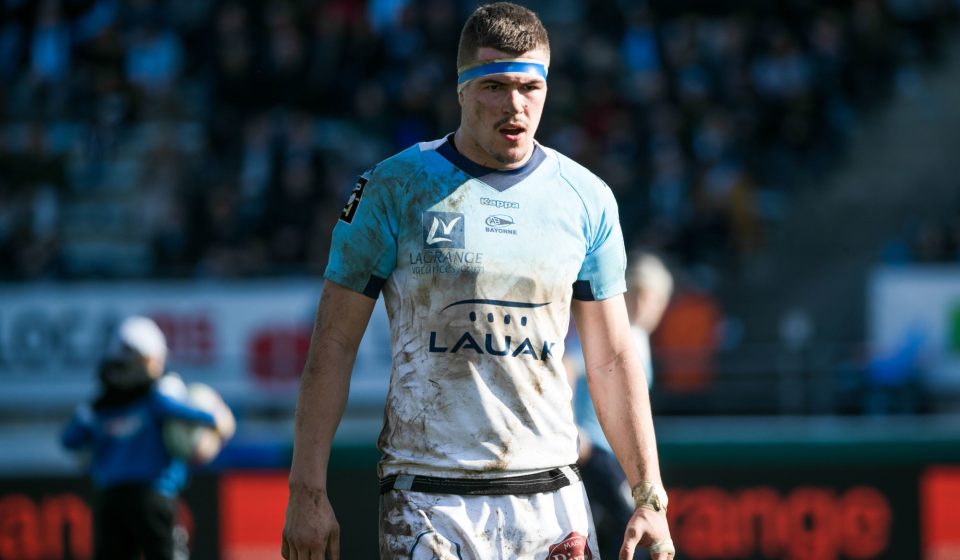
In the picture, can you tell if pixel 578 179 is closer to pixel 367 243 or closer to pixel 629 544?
pixel 367 243

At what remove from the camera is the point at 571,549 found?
406cm

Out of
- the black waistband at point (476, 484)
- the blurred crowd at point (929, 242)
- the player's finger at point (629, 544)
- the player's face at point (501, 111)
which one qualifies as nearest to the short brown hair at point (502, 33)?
the player's face at point (501, 111)

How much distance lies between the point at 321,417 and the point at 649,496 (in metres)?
0.97

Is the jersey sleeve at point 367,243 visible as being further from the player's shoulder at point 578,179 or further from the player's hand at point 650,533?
the player's hand at point 650,533

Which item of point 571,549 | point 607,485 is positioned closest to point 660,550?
point 571,549

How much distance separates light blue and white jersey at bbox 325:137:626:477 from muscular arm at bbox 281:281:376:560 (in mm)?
83

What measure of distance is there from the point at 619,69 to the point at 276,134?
4391 millimetres

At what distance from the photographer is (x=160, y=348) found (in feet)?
29.8

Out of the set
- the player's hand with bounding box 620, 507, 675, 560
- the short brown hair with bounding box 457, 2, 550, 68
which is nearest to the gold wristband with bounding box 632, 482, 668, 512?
the player's hand with bounding box 620, 507, 675, 560

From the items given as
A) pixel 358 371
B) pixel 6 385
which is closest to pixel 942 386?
pixel 358 371

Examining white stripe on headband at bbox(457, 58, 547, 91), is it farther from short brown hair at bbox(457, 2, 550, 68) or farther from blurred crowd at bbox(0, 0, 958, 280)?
blurred crowd at bbox(0, 0, 958, 280)

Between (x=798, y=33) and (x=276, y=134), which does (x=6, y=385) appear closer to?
(x=276, y=134)

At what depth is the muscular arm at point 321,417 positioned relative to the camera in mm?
3855

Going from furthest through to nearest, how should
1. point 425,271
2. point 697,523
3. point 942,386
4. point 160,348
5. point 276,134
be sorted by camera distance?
1. point 276,134
2. point 942,386
3. point 697,523
4. point 160,348
5. point 425,271
